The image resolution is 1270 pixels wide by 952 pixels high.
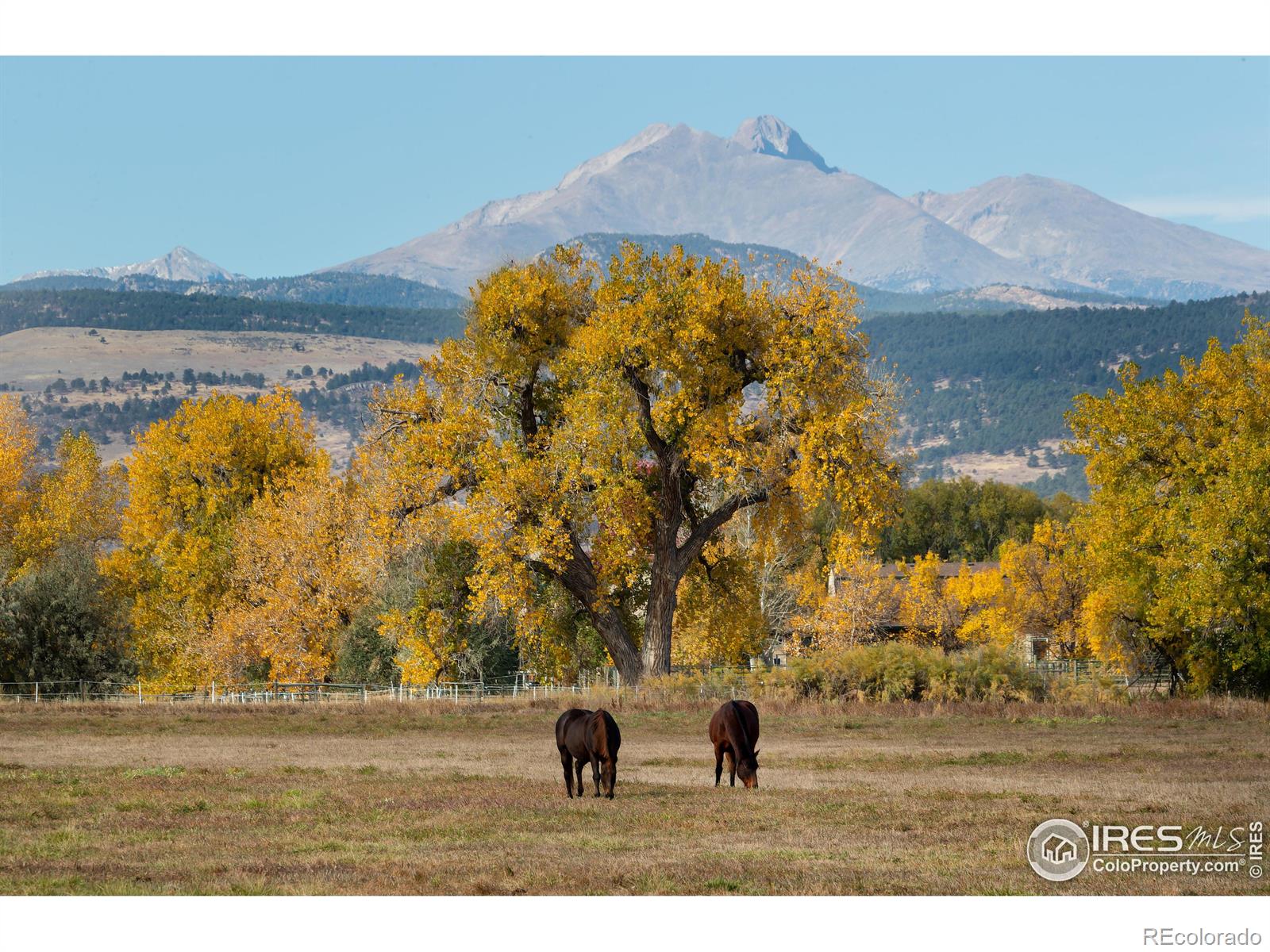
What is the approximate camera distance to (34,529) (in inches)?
3105

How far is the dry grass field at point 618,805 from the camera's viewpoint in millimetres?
15719

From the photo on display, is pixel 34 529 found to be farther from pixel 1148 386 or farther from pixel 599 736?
pixel 599 736

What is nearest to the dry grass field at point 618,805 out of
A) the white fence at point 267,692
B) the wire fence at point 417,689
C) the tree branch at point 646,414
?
the wire fence at point 417,689

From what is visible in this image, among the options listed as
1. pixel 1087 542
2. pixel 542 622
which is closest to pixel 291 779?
pixel 542 622

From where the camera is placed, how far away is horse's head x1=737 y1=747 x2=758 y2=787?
2377 centimetres

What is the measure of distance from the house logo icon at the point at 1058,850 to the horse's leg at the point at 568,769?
7558mm

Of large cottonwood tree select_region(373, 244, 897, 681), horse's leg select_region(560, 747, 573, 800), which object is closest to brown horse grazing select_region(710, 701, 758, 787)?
horse's leg select_region(560, 747, 573, 800)

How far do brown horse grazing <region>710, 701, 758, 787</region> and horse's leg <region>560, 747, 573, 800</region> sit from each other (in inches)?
97.1

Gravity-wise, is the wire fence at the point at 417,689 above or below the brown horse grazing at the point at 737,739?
below

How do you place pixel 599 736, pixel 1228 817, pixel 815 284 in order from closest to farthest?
pixel 1228 817 → pixel 599 736 → pixel 815 284

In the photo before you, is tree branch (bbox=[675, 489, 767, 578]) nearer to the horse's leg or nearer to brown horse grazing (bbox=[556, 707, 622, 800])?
brown horse grazing (bbox=[556, 707, 622, 800])

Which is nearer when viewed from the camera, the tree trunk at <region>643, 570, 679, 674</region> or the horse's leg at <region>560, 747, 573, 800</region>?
the horse's leg at <region>560, 747, 573, 800</region>

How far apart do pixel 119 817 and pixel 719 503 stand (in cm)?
2745

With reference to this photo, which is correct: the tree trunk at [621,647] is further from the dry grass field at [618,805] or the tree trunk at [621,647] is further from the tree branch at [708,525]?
the dry grass field at [618,805]
